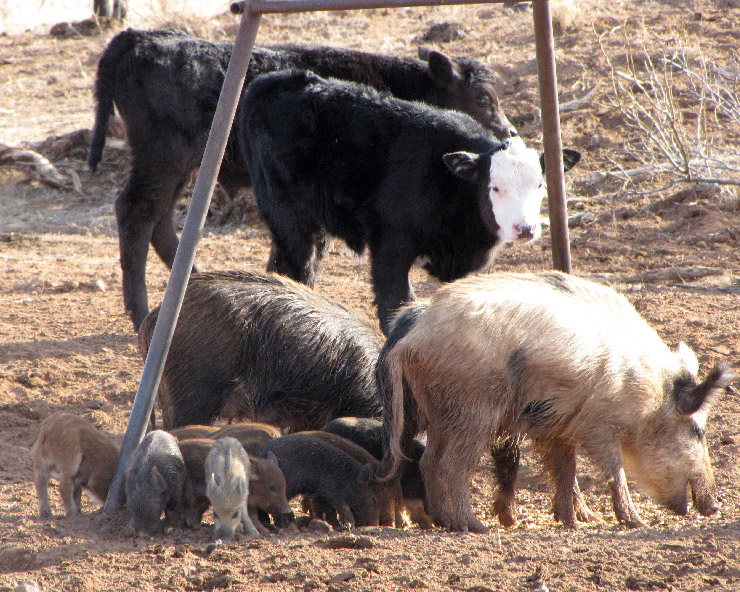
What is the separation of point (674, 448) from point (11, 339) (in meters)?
5.14

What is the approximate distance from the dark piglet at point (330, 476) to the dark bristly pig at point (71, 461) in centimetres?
84

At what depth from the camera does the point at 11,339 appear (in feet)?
23.7

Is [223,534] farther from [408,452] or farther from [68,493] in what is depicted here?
[408,452]

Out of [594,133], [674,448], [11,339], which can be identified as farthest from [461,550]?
[594,133]

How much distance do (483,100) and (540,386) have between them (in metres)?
4.17

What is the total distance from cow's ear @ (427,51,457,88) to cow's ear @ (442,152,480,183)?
2117 millimetres

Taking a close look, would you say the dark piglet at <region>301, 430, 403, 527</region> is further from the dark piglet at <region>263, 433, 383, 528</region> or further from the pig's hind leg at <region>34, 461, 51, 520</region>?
the pig's hind leg at <region>34, 461, 51, 520</region>

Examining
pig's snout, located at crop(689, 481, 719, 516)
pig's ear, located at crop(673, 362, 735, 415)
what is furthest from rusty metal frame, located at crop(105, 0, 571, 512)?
pig's snout, located at crop(689, 481, 719, 516)

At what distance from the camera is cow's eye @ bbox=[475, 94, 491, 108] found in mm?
7781

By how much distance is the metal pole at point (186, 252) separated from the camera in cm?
421

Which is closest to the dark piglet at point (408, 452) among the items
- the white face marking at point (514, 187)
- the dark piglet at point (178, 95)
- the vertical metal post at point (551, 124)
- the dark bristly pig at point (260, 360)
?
the dark bristly pig at point (260, 360)

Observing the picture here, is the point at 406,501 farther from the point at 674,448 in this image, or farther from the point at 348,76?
the point at 348,76

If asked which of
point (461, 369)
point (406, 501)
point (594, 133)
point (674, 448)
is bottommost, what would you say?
point (406, 501)

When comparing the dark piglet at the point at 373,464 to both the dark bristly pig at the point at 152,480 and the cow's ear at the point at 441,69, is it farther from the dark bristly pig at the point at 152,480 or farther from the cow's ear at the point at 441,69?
the cow's ear at the point at 441,69
